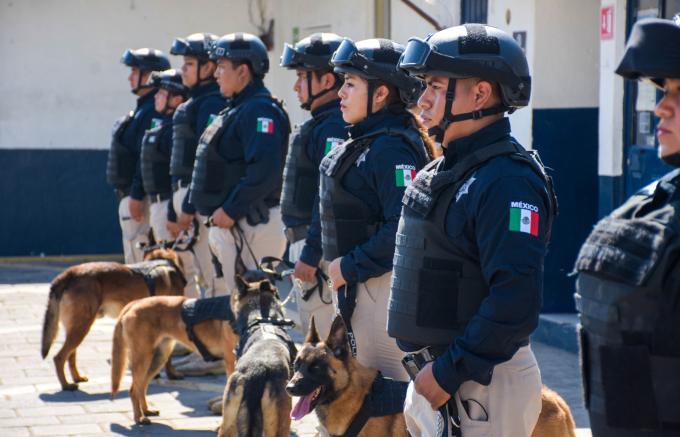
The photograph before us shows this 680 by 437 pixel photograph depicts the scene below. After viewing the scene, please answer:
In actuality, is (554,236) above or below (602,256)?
below

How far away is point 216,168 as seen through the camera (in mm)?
7641

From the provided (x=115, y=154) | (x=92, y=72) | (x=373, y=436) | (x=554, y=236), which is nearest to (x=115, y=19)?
(x=92, y=72)

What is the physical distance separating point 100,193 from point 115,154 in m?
4.33

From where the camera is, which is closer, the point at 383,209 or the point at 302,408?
the point at 302,408

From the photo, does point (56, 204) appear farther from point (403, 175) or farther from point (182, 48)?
point (403, 175)

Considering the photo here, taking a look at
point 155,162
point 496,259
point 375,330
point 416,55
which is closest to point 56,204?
point 155,162

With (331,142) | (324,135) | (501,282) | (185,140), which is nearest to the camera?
(501,282)

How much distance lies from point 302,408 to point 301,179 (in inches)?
74.4

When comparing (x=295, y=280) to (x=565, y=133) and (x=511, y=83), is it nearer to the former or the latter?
(x=511, y=83)

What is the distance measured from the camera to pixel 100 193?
1470 cm

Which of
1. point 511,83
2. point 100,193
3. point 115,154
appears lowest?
point 100,193

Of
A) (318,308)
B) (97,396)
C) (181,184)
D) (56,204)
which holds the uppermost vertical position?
(181,184)

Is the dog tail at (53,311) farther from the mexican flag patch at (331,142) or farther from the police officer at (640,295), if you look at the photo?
the police officer at (640,295)

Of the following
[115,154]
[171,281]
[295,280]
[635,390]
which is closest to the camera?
[635,390]
